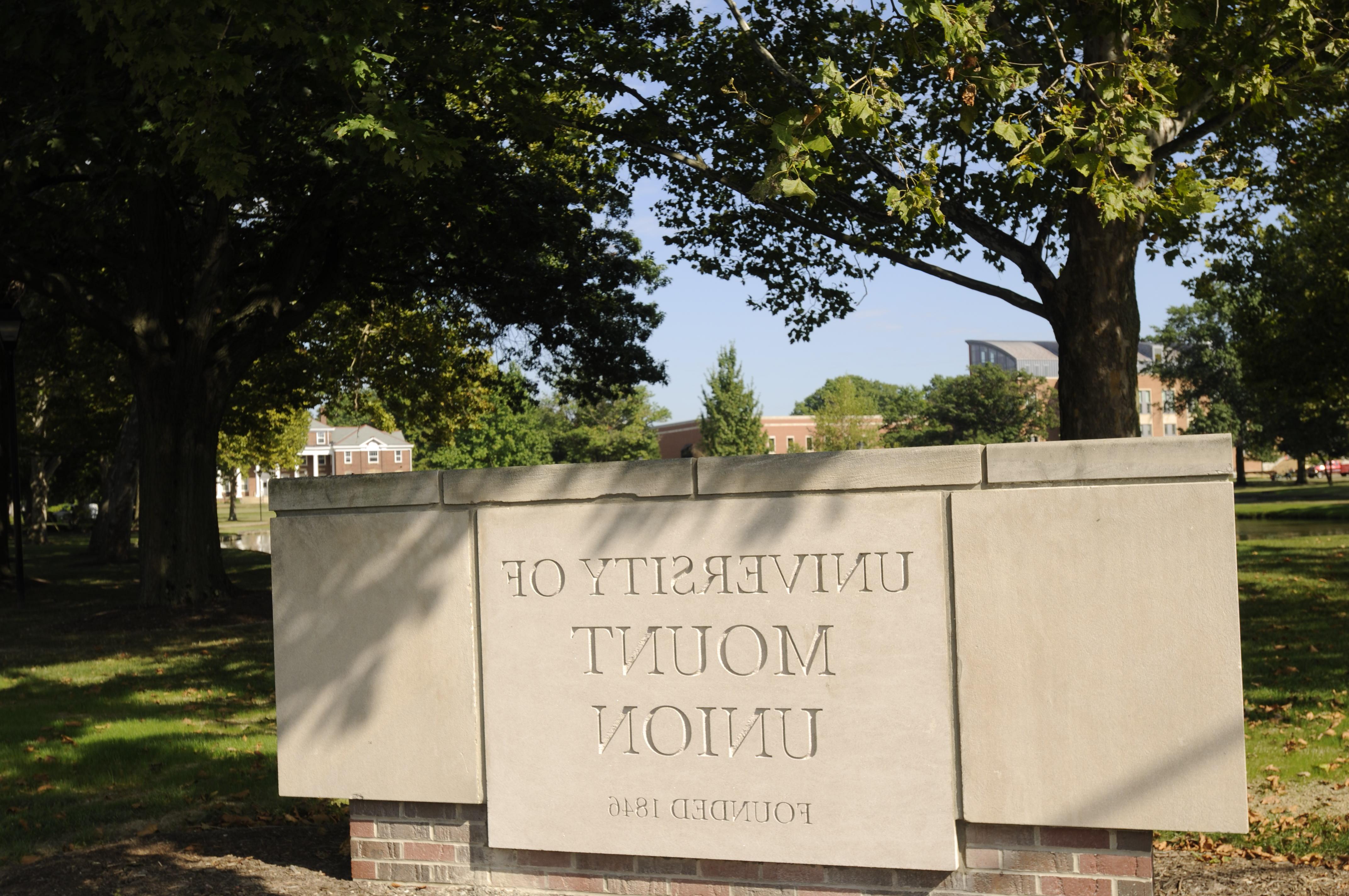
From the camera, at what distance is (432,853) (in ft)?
16.8

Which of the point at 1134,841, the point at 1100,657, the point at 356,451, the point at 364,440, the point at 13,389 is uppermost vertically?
the point at 364,440

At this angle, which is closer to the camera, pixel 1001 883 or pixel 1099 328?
pixel 1001 883

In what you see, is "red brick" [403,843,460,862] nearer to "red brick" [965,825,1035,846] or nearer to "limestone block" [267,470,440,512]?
"limestone block" [267,470,440,512]

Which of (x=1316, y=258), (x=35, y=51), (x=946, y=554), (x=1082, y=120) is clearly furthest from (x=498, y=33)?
(x=1316, y=258)

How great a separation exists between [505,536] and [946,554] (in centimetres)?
190

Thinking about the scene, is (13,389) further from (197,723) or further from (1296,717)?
(1296,717)

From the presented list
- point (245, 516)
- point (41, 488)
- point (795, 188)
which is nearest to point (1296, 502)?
point (795, 188)

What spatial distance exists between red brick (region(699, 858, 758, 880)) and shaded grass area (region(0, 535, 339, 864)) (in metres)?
2.84

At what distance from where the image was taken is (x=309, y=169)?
15148mm

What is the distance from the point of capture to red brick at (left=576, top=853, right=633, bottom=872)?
489 cm

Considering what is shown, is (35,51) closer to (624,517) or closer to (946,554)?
(624,517)

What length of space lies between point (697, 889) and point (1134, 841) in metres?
1.77

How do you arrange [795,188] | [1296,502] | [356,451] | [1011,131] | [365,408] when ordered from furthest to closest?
[356,451] → [1296,502] → [365,408] → [1011,131] → [795,188]

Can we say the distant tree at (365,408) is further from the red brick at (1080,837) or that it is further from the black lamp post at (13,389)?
the red brick at (1080,837)
